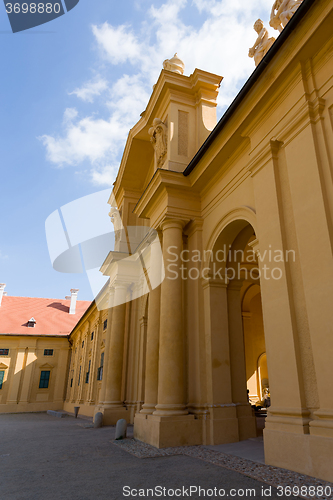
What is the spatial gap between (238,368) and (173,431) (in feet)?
7.55

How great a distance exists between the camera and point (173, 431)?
8.05 metres

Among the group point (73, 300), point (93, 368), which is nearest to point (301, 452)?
point (93, 368)

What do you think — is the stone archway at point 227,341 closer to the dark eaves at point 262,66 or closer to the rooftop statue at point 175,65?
the dark eaves at point 262,66

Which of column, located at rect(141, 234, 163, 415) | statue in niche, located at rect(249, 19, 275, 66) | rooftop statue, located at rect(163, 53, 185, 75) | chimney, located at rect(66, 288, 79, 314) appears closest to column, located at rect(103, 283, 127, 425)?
column, located at rect(141, 234, 163, 415)

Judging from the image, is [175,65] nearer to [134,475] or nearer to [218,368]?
[218,368]

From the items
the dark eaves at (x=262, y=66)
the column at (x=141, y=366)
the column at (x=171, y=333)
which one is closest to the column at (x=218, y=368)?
the column at (x=171, y=333)

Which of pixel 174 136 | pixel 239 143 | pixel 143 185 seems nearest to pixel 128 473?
pixel 239 143

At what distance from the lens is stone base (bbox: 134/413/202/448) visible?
26.0 ft

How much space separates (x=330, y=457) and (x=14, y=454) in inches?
258

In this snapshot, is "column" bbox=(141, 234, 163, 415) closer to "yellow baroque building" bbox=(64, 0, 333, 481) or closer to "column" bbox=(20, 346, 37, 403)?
"yellow baroque building" bbox=(64, 0, 333, 481)

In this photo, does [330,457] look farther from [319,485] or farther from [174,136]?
[174,136]

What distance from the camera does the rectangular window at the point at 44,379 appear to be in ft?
114

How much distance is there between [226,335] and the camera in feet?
30.0

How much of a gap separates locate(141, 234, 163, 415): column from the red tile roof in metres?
28.4
